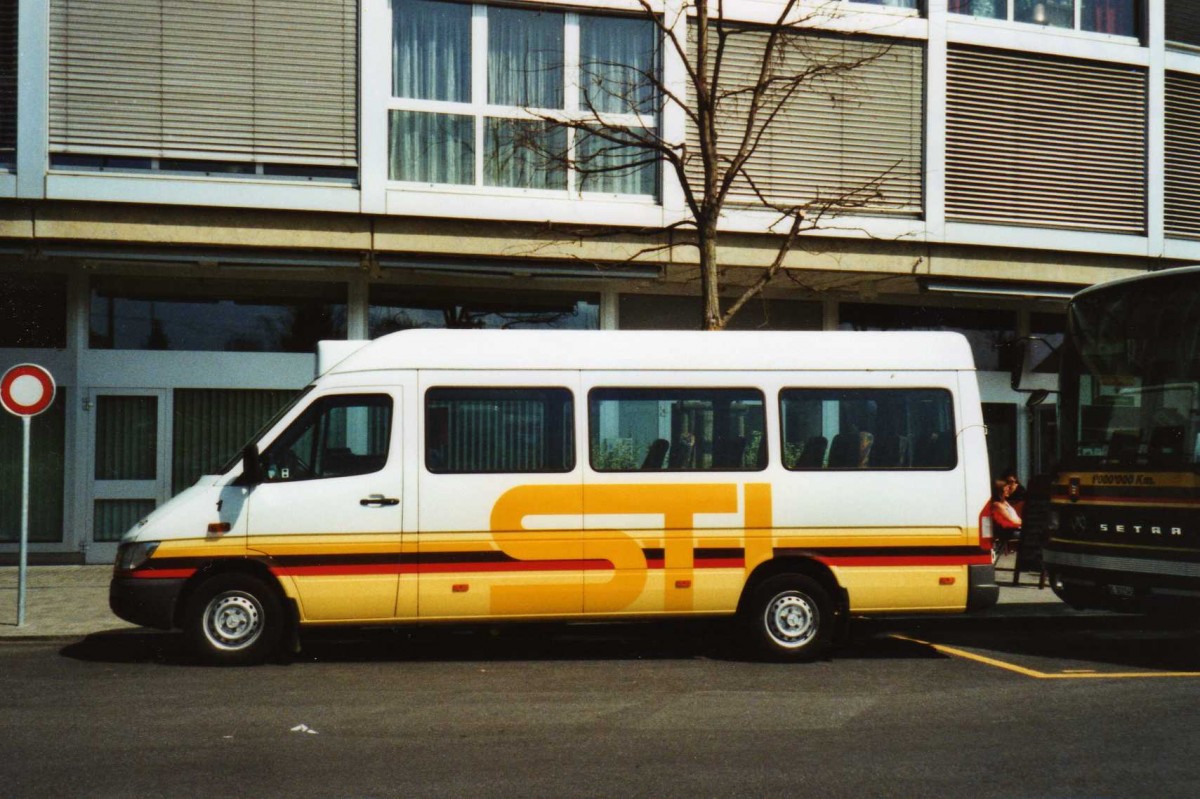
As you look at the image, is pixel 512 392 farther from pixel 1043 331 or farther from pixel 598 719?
pixel 1043 331

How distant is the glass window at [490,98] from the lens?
14773 mm

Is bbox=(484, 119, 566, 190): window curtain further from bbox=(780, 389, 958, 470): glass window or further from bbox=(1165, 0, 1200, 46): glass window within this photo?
bbox=(1165, 0, 1200, 46): glass window

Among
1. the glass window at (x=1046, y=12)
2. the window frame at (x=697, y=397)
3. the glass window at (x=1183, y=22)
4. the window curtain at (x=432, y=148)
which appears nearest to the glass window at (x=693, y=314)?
the window curtain at (x=432, y=148)

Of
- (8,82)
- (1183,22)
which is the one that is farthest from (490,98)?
(1183,22)

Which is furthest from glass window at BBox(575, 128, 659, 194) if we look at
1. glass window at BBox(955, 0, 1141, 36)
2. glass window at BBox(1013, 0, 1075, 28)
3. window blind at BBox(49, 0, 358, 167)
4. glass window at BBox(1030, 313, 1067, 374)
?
glass window at BBox(1030, 313, 1067, 374)

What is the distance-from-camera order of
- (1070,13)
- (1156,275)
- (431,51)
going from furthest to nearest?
(1070,13)
(431,51)
(1156,275)

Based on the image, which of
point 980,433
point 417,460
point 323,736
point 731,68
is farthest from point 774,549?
point 731,68

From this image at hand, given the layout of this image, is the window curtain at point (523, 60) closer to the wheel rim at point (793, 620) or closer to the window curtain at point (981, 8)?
the window curtain at point (981, 8)

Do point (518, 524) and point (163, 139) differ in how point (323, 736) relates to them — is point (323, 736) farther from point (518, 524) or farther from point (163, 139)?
point (163, 139)

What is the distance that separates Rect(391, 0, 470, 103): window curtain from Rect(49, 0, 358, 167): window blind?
0.58m

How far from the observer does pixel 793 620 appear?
29.8 feet

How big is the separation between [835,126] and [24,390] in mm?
10393

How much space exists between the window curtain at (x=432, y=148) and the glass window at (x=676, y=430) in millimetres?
6708

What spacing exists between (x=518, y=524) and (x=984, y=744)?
3714 mm
